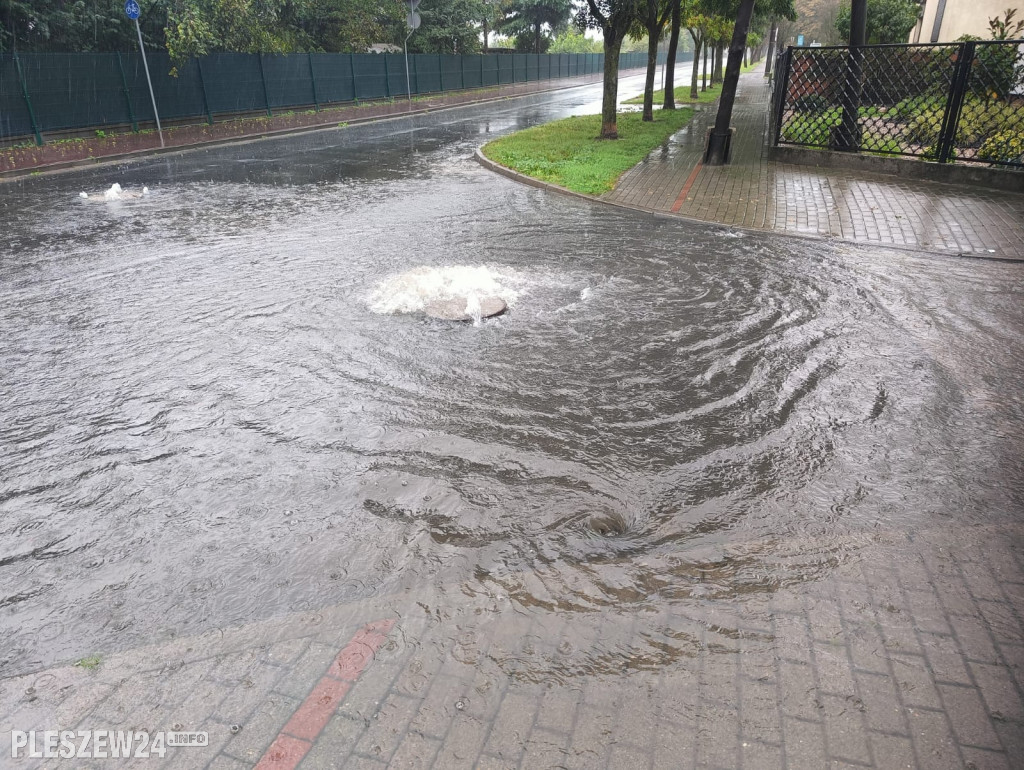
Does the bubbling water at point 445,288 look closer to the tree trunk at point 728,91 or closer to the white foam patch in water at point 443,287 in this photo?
the white foam patch in water at point 443,287

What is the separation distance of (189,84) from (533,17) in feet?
120

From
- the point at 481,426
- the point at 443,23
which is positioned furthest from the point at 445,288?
the point at 443,23

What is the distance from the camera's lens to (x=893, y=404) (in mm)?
5086

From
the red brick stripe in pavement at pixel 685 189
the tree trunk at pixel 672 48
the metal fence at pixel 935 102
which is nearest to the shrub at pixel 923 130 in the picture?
the metal fence at pixel 935 102

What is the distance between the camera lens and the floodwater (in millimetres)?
3512

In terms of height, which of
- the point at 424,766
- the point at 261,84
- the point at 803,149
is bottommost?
the point at 424,766

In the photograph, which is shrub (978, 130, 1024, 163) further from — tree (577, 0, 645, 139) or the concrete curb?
tree (577, 0, 645, 139)

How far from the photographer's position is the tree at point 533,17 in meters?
50.6

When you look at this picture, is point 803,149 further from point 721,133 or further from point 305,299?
point 305,299

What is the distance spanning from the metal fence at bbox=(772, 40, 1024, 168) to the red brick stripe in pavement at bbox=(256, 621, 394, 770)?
13666mm

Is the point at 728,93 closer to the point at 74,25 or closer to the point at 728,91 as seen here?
the point at 728,91

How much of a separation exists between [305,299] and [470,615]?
500 cm

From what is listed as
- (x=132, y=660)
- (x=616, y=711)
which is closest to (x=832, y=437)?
(x=616, y=711)

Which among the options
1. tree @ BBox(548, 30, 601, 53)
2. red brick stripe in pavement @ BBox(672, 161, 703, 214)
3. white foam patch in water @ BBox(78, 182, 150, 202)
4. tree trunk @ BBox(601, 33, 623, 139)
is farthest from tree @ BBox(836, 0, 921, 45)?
tree @ BBox(548, 30, 601, 53)
